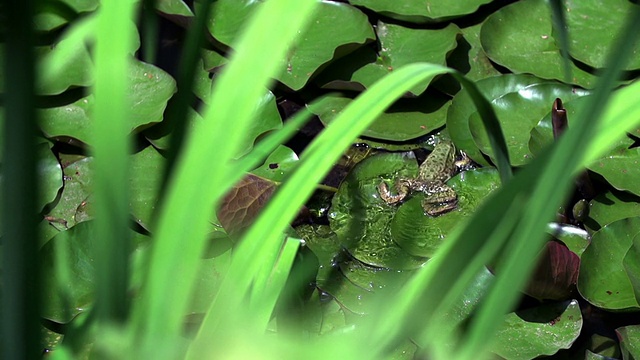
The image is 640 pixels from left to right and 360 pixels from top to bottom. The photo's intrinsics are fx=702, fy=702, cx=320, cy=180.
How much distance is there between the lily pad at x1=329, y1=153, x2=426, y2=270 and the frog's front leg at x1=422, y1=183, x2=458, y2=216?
89mm

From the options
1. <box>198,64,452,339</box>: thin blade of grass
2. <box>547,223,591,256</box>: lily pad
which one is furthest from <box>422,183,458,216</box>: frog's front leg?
<box>198,64,452,339</box>: thin blade of grass

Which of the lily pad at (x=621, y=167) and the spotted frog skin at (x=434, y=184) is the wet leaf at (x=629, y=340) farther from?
the spotted frog skin at (x=434, y=184)

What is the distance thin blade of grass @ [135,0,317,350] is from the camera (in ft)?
1.69

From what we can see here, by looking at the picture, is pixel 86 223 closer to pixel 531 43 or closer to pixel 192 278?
pixel 192 278

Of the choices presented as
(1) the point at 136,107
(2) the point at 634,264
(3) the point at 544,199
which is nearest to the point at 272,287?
(3) the point at 544,199

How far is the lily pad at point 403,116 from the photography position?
174cm

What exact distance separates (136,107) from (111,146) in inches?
48.3

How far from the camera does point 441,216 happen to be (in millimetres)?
1595

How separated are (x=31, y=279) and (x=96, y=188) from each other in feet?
0.27

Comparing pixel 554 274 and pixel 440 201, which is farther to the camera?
pixel 440 201

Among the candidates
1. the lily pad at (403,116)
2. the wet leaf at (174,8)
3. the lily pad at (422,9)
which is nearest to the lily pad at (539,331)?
the lily pad at (403,116)

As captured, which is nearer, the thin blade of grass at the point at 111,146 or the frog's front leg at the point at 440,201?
the thin blade of grass at the point at 111,146

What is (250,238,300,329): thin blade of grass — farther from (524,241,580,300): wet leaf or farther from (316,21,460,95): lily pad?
(316,21,460,95): lily pad

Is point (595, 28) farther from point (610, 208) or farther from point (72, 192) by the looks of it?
point (72, 192)
